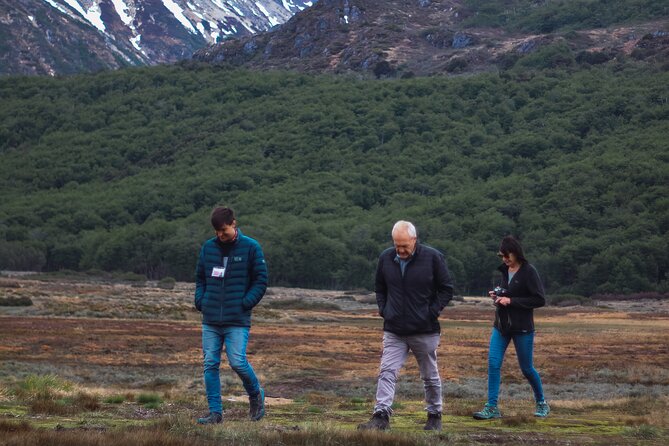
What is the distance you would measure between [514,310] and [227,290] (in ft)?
11.8

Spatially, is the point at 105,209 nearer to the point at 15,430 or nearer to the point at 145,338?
the point at 145,338

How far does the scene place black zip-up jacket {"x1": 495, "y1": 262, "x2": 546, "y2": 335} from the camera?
12.2 meters

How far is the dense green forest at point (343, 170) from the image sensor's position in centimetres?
10488

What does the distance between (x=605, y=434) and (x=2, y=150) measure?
18069cm

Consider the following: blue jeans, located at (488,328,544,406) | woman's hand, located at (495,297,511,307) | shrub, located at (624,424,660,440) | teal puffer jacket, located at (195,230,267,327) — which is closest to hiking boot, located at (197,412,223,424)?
teal puffer jacket, located at (195,230,267,327)

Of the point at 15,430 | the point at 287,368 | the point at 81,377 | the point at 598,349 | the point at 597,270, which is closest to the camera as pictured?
the point at 15,430

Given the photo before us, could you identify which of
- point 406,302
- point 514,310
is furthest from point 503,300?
point 406,302

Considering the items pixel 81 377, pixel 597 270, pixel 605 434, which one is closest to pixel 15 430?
pixel 605 434

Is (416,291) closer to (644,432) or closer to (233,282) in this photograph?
(233,282)

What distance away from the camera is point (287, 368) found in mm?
24172

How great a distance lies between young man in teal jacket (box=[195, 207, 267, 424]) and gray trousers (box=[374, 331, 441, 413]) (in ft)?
4.61

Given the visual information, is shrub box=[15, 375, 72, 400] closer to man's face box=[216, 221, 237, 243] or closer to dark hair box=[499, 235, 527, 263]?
man's face box=[216, 221, 237, 243]

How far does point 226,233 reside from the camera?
1072 centimetres

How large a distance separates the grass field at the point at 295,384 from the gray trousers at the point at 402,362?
13.6 inches
